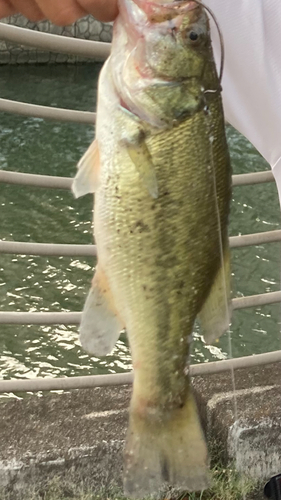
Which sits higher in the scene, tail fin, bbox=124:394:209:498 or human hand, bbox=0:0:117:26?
human hand, bbox=0:0:117:26

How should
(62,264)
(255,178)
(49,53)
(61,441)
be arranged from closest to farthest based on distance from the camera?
1. (255,178)
2. (61,441)
3. (62,264)
4. (49,53)

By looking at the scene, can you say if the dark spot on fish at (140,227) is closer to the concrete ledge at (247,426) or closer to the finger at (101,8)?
the finger at (101,8)

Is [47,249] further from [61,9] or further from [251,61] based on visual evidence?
[61,9]

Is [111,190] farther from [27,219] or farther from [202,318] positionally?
[27,219]

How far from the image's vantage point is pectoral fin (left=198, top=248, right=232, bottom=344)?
0.93 metres

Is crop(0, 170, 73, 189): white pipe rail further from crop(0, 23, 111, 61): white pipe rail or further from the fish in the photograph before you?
the fish

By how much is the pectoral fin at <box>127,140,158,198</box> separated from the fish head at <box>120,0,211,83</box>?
0.12 metres

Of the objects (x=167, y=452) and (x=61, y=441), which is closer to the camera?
(x=167, y=452)

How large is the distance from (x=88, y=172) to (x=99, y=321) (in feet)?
0.74

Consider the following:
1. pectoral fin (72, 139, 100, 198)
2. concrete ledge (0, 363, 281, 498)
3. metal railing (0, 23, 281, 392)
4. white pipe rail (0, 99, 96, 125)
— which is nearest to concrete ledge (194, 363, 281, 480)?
concrete ledge (0, 363, 281, 498)

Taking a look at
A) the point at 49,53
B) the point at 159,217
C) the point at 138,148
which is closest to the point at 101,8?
the point at 138,148

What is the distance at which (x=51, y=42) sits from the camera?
4.56ft

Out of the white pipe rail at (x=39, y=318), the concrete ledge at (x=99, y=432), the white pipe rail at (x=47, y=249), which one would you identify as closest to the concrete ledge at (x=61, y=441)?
the concrete ledge at (x=99, y=432)

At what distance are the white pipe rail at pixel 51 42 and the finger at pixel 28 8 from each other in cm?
47
